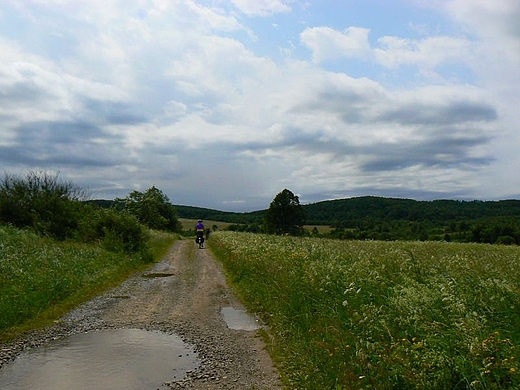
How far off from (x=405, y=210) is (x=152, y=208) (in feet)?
175

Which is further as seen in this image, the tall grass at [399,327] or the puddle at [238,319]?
the puddle at [238,319]

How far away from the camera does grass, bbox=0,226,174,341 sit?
10.4 m

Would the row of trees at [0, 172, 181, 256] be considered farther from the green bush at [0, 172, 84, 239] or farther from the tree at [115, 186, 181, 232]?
the tree at [115, 186, 181, 232]

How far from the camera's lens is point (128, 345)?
855 centimetres

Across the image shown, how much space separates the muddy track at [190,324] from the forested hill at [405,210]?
7299cm

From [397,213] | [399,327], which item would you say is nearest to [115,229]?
[399,327]

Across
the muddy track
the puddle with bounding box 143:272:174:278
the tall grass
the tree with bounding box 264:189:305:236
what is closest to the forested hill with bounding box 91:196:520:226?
the tree with bounding box 264:189:305:236

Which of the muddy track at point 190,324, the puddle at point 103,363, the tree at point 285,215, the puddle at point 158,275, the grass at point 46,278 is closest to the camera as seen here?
the puddle at point 103,363

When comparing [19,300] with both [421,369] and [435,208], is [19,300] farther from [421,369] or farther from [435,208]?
[435,208]

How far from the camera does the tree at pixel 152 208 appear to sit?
7475cm

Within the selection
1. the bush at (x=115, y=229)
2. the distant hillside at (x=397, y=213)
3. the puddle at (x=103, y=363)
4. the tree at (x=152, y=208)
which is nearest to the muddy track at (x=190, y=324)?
the puddle at (x=103, y=363)

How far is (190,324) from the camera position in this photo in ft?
34.0

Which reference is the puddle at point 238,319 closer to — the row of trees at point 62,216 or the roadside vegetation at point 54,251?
the roadside vegetation at point 54,251

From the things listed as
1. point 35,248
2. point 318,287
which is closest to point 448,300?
point 318,287
